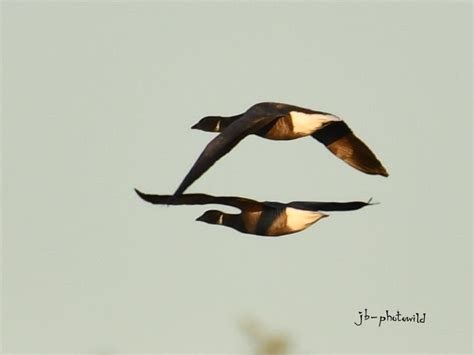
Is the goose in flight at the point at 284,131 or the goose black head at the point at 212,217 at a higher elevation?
the goose in flight at the point at 284,131

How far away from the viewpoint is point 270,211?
14.8m

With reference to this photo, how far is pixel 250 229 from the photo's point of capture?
14.9 meters

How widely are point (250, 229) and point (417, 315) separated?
213 centimetres

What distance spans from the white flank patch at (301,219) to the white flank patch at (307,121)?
53cm

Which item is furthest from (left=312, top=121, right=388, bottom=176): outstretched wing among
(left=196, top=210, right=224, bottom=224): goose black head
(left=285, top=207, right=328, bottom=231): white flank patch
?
(left=196, top=210, right=224, bottom=224): goose black head

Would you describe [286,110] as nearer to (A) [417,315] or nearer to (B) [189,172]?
(B) [189,172]

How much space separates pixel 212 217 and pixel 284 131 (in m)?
1.09

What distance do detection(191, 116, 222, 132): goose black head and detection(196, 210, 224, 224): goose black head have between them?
529 millimetres

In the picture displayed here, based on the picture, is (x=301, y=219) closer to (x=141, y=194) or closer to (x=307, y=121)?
(x=307, y=121)

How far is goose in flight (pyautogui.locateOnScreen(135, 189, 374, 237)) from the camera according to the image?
48.2ft

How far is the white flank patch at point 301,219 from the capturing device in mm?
14688

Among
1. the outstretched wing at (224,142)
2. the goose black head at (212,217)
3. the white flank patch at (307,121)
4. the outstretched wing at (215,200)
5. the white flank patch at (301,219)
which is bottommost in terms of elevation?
the goose black head at (212,217)

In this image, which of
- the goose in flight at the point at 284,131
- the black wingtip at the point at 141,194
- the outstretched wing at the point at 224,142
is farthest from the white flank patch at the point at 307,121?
the black wingtip at the point at 141,194

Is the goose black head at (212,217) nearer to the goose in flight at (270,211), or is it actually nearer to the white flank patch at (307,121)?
the goose in flight at (270,211)
